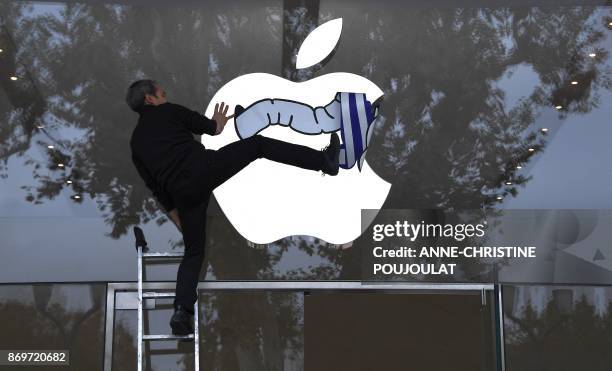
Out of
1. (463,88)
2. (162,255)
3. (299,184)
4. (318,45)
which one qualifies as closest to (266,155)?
(299,184)

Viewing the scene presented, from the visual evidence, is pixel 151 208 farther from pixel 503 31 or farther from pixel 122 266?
pixel 503 31

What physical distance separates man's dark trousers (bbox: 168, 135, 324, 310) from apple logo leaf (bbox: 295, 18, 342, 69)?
866 millimetres

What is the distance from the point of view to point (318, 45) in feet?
18.5

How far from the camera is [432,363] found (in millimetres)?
5309

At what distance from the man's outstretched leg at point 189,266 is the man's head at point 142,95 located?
62cm

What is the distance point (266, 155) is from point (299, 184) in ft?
2.28

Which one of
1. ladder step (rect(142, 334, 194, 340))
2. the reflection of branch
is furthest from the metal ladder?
the reflection of branch

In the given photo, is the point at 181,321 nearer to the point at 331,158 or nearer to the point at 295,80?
the point at 331,158

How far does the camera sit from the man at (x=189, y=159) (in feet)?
16.1

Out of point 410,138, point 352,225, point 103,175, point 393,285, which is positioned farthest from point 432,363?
point 103,175

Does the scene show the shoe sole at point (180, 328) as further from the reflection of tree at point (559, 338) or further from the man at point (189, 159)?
the reflection of tree at point (559, 338)

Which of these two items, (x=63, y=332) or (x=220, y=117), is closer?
(x=220, y=117)

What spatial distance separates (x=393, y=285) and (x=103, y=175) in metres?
1.84

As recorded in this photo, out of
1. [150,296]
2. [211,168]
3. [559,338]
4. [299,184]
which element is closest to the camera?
[211,168]
